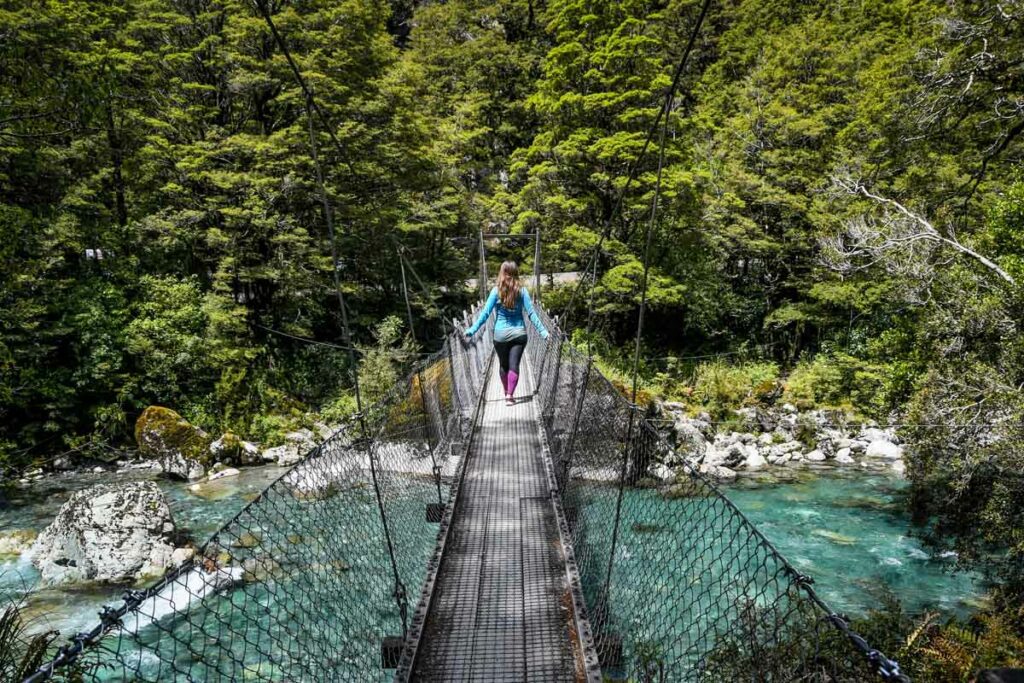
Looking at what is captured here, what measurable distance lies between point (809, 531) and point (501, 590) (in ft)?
17.3

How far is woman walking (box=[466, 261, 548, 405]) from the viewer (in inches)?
154

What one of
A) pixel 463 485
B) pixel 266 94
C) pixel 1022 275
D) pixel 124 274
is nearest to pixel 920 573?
pixel 1022 275

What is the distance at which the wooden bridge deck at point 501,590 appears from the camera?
186cm

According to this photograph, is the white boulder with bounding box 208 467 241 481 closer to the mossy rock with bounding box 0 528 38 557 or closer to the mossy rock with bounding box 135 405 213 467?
the mossy rock with bounding box 135 405 213 467

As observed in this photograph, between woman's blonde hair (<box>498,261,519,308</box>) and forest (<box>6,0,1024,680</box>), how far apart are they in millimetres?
1543

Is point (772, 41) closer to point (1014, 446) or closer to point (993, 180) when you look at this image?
point (993, 180)

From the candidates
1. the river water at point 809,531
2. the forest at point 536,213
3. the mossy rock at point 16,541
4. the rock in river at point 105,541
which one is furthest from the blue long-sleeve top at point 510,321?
the mossy rock at point 16,541

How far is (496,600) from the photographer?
222 centimetres

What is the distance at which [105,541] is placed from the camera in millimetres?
4922

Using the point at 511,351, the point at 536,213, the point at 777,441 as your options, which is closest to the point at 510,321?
the point at 511,351

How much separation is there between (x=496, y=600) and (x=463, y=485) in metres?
1.15

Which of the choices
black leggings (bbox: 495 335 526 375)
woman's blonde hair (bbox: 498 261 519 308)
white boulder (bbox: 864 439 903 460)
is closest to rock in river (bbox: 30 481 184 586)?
black leggings (bbox: 495 335 526 375)

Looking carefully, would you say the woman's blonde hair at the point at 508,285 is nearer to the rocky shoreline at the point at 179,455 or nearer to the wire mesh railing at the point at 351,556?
the wire mesh railing at the point at 351,556

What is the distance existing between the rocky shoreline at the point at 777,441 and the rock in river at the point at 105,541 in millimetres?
6314
